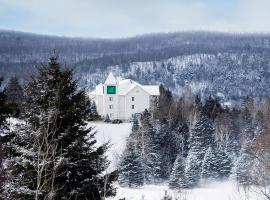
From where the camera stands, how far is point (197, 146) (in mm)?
67625

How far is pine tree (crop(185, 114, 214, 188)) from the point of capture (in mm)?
61562

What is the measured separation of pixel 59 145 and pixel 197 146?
183 ft

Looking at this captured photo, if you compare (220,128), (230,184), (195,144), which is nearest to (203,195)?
(230,184)

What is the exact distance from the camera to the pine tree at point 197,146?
6156 centimetres

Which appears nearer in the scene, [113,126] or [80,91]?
[80,91]

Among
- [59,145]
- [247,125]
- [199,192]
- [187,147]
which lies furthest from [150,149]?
[59,145]

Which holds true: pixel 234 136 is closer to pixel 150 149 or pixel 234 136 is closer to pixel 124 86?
pixel 150 149

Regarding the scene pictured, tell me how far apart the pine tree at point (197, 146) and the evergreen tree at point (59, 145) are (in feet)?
153

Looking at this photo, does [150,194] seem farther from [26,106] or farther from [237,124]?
[26,106]

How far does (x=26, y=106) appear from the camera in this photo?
13.9 meters

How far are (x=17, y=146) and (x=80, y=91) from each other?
8.00ft

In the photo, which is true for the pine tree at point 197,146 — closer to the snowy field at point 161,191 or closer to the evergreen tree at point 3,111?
the snowy field at point 161,191

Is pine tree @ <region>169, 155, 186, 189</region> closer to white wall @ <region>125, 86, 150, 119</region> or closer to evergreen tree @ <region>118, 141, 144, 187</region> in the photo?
evergreen tree @ <region>118, 141, 144, 187</region>

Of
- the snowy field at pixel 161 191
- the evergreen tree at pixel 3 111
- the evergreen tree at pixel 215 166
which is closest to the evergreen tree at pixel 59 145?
the evergreen tree at pixel 3 111
